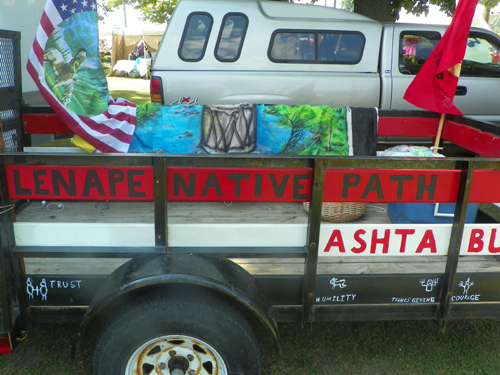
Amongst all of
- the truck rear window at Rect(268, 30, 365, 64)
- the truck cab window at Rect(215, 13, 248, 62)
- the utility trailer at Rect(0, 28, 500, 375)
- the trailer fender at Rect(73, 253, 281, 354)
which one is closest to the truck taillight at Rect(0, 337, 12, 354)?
the utility trailer at Rect(0, 28, 500, 375)

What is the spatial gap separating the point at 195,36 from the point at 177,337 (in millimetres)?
4500

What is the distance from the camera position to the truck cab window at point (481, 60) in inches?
242

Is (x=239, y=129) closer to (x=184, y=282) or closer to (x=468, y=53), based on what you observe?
(x=184, y=282)

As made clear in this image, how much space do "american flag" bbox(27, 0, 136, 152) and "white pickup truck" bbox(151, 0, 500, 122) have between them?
93.0 inches

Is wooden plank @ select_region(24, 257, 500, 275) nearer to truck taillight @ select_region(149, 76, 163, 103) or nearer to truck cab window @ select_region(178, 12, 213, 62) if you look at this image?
truck taillight @ select_region(149, 76, 163, 103)

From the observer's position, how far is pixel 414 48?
6020 mm

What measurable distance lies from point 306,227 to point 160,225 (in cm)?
66

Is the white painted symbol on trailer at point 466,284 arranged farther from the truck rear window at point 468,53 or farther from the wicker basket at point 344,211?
the truck rear window at point 468,53

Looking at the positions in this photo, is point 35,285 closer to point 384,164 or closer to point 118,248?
point 118,248

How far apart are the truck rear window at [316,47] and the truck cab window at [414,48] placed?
1.88 ft

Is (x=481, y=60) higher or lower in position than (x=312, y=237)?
higher

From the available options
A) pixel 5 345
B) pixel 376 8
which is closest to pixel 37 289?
pixel 5 345

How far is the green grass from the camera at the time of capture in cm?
250

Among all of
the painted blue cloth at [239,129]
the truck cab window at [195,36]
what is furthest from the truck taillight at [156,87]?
the painted blue cloth at [239,129]
